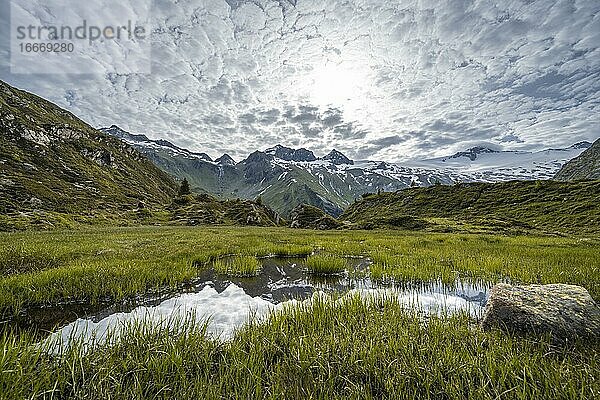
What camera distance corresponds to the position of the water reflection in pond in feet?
25.6

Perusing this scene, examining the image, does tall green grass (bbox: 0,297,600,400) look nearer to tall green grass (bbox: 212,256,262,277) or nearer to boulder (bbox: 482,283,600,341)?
boulder (bbox: 482,283,600,341)

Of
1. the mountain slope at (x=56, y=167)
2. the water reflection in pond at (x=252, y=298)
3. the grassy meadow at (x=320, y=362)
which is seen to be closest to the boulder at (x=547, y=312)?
the grassy meadow at (x=320, y=362)

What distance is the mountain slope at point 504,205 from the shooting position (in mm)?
63281

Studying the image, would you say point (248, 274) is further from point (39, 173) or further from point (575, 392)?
point (39, 173)

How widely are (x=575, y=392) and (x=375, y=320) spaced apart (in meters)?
3.91

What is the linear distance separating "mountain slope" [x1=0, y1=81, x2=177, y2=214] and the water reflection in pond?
191ft

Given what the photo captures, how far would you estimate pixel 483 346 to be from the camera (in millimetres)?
5949

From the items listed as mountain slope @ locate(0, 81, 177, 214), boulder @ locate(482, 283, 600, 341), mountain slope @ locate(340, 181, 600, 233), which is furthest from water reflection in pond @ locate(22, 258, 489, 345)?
mountain slope @ locate(340, 181, 600, 233)

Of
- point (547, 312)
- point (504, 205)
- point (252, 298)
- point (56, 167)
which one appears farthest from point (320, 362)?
point (56, 167)

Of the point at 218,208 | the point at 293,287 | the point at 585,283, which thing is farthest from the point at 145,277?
the point at 218,208

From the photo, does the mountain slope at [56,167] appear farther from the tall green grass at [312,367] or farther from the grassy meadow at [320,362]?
the tall green grass at [312,367]

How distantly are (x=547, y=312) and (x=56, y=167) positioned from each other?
393ft

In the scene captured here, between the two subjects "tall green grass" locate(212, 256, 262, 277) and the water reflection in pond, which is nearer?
the water reflection in pond

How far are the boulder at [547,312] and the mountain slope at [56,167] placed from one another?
68.0 m
